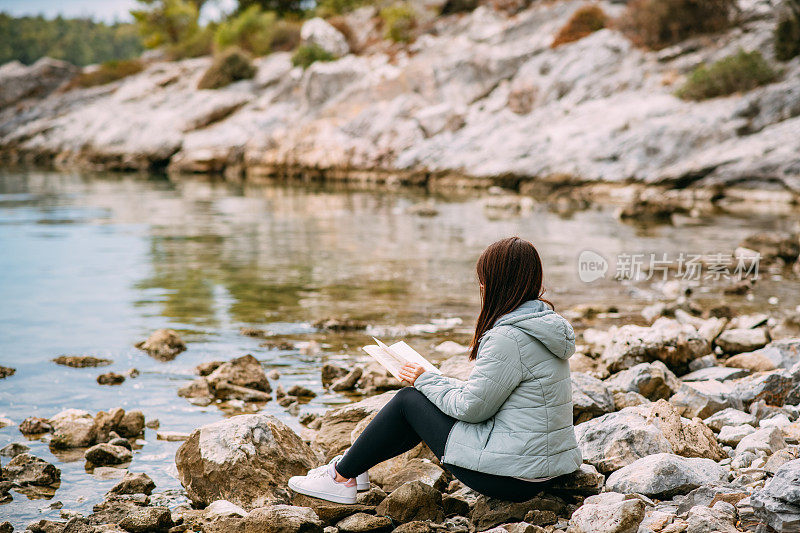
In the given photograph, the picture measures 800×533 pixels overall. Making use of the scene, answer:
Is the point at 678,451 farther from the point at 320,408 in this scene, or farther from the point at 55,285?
the point at 55,285

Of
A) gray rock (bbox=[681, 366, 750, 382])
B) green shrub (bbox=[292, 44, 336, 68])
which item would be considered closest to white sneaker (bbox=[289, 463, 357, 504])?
gray rock (bbox=[681, 366, 750, 382])

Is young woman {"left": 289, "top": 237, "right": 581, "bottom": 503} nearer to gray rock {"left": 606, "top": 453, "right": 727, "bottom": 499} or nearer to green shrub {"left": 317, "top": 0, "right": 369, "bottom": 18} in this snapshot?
gray rock {"left": 606, "top": 453, "right": 727, "bottom": 499}

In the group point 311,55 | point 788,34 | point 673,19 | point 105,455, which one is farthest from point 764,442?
point 311,55

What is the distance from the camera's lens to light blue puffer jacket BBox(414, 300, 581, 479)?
3719 mm

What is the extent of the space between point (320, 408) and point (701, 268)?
9196 mm

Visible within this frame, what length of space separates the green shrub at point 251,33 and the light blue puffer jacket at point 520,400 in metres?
53.9

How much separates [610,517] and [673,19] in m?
33.1

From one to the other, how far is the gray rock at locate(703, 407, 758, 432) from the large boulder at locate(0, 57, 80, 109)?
67591 millimetres

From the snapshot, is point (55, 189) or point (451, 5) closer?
point (55, 189)

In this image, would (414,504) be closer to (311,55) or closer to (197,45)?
(311,55)

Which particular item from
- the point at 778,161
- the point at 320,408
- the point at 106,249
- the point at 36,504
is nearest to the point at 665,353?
the point at 320,408

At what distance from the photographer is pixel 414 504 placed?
13.4 ft

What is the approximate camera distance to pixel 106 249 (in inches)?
622

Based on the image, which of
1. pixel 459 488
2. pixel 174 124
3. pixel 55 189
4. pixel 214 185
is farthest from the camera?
pixel 174 124
